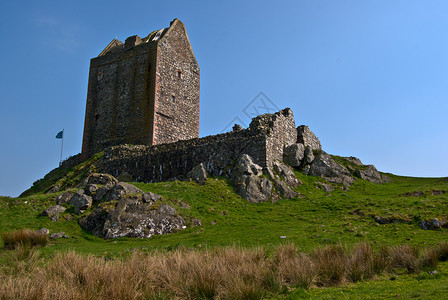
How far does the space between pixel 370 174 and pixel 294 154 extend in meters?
6.01

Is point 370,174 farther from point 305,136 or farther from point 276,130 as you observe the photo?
point 276,130

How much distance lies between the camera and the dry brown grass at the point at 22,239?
1442 cm

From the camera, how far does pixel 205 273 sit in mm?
9984

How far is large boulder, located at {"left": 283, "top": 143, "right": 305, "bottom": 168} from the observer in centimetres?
2644

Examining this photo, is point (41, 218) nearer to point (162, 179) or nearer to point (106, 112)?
point (162, 179)

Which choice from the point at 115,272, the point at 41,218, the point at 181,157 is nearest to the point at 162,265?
the point at 115,272

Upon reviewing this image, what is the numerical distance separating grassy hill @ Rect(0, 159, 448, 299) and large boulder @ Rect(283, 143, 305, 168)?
1610 millimetres

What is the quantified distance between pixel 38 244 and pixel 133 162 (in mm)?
15116

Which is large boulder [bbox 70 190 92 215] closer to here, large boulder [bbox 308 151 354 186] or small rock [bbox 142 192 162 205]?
small rock [bbox 142 192 162 205]

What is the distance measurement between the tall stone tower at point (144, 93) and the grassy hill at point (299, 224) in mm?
13656

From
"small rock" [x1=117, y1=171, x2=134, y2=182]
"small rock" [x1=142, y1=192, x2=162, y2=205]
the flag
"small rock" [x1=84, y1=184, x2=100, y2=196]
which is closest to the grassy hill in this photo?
"small rock" [x1=142, y1=192, x2=162, y2=205]

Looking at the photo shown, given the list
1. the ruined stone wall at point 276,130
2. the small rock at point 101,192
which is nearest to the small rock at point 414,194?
the ruined stone wall at point 276,130

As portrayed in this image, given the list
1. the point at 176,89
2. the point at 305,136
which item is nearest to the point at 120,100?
the point at 176,89

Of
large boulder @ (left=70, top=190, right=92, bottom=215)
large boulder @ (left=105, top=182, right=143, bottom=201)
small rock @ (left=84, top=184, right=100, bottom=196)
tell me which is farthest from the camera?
small rock @ (left=84, top=184, right=100, bottom=196)
